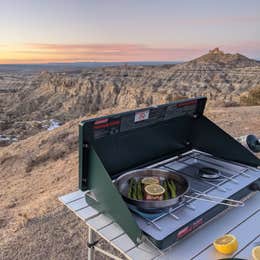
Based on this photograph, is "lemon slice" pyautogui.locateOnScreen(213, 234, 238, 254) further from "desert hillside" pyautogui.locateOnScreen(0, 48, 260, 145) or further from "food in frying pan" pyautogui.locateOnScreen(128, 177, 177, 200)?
"desert hillside" pyautogui.locateOnScreen(0, 48, 260, 145)

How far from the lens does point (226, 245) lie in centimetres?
118

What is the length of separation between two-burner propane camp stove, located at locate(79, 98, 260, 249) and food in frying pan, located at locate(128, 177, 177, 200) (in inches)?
3.1

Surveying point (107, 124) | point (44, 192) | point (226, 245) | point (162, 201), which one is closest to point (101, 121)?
point (107, 124)

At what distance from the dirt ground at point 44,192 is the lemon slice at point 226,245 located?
57.5 inches

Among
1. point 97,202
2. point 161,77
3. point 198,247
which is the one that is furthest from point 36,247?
point 161,77

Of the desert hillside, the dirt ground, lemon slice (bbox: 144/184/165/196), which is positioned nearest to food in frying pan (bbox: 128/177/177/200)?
lemon slice (bbox: 144/184/165/196)

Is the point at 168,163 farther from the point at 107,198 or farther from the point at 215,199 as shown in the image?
the point at 107,198

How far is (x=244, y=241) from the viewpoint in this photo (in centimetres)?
129

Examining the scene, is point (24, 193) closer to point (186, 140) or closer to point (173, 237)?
point (186, 140)

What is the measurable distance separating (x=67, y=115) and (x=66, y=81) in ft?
37.1

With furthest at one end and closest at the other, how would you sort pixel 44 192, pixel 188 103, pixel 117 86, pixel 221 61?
pixel 221 61, pixel 117 86, pixel 44 192, pixel 188 103

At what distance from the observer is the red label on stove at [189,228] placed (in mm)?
1191

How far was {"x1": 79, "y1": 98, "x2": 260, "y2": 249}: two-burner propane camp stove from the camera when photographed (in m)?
1.23

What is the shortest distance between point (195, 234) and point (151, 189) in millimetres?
256
